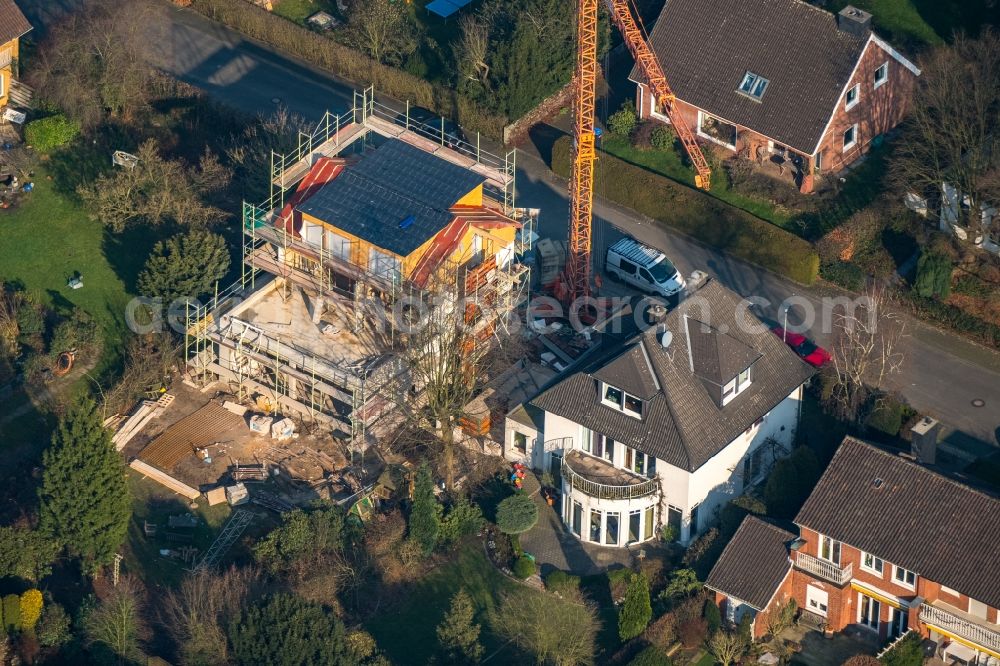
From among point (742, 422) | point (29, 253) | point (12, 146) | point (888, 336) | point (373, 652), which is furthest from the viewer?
point (12, 146)

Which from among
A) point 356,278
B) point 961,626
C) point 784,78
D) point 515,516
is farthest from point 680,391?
point 784,78

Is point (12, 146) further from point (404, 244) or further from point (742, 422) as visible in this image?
point (742, 422)

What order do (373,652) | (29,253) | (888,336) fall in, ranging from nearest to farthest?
(373,652), (888,336), (29,253)

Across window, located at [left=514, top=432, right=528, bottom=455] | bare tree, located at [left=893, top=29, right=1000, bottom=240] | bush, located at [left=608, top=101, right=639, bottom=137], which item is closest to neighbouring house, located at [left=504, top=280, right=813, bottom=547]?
window, located at [left=514, top=432, right=528, bottom=455]

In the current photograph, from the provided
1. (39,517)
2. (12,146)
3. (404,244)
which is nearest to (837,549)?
(404,244)

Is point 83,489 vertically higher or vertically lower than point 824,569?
higher

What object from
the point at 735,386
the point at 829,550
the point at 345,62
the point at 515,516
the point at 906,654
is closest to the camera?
the point at 906,654

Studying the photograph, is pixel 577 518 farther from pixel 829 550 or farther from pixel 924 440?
pixel 924 440
